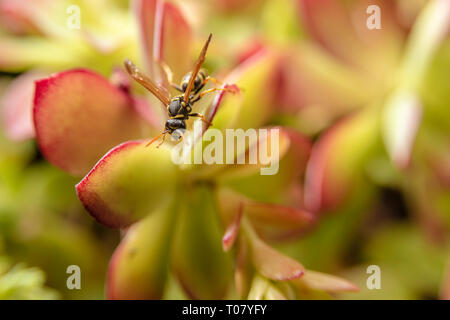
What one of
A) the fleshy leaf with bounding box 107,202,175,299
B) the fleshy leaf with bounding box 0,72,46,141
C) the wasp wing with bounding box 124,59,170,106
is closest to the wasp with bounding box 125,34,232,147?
the wasp wing with bounding box 124,59,170,106

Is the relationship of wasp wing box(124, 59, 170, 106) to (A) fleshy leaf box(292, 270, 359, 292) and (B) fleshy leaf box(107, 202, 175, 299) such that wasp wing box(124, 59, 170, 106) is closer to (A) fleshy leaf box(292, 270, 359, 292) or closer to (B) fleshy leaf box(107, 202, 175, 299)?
(B) fleshy leaf box(107, 202, 175, 299)

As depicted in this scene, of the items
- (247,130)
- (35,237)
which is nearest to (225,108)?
(247,130)

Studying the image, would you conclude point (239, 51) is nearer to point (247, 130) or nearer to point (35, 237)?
point (247, 130)

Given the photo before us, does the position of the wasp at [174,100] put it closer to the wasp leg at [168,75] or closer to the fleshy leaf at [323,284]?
the wasp leg at [168,75]

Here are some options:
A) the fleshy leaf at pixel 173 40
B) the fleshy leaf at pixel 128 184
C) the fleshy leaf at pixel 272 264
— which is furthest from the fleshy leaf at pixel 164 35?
the fleshy leaf at pixel 272 264

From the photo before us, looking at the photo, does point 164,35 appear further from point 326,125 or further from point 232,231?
point 326,125

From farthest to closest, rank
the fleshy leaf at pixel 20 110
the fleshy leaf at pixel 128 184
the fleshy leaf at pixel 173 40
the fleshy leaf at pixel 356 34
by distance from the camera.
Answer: the fleshy leaf at pixel 356 34
the fleshy leaf at pixel 20 110
the fleshy leaf at pixel 173 40
the fleshy leaf at pixel 128 184
